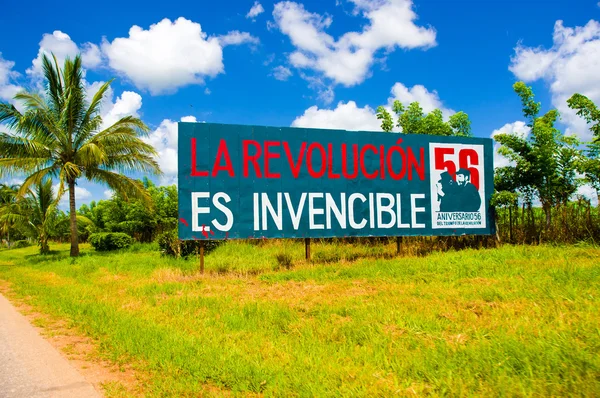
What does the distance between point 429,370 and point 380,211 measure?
8.96 metres

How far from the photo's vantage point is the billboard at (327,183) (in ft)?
38.8

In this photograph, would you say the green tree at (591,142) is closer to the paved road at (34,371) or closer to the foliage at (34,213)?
the paved road at (34,371)

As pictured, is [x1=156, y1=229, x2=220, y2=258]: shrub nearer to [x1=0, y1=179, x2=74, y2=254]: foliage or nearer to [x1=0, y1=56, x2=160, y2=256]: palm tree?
[x1=0, y1=56, x2=160, y2=256]: palm tree

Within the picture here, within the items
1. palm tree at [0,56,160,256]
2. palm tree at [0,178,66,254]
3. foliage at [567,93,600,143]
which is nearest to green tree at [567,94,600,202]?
foliage at [567,93,600,143]

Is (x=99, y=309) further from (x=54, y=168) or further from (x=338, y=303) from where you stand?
(x=54, y=168)

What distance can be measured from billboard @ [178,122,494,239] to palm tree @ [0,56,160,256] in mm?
8648

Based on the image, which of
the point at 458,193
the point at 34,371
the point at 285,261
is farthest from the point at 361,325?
the point at 458,193

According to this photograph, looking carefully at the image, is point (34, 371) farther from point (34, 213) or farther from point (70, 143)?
point (34, 213)

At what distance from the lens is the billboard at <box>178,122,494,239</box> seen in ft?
38.8

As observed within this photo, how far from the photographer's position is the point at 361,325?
6078mm

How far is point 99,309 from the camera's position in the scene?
7988mm

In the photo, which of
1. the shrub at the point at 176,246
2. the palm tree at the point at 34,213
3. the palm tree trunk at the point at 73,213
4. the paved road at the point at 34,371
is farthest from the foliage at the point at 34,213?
the paved road at the point at 34,371

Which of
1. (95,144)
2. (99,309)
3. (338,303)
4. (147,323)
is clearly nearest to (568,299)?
(338,303)

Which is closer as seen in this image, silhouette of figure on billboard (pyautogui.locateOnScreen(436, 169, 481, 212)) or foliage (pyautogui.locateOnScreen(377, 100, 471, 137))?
silhouette of figure on billboard (pyautogui.locateOnScreen(436, 169, 481, 212))
